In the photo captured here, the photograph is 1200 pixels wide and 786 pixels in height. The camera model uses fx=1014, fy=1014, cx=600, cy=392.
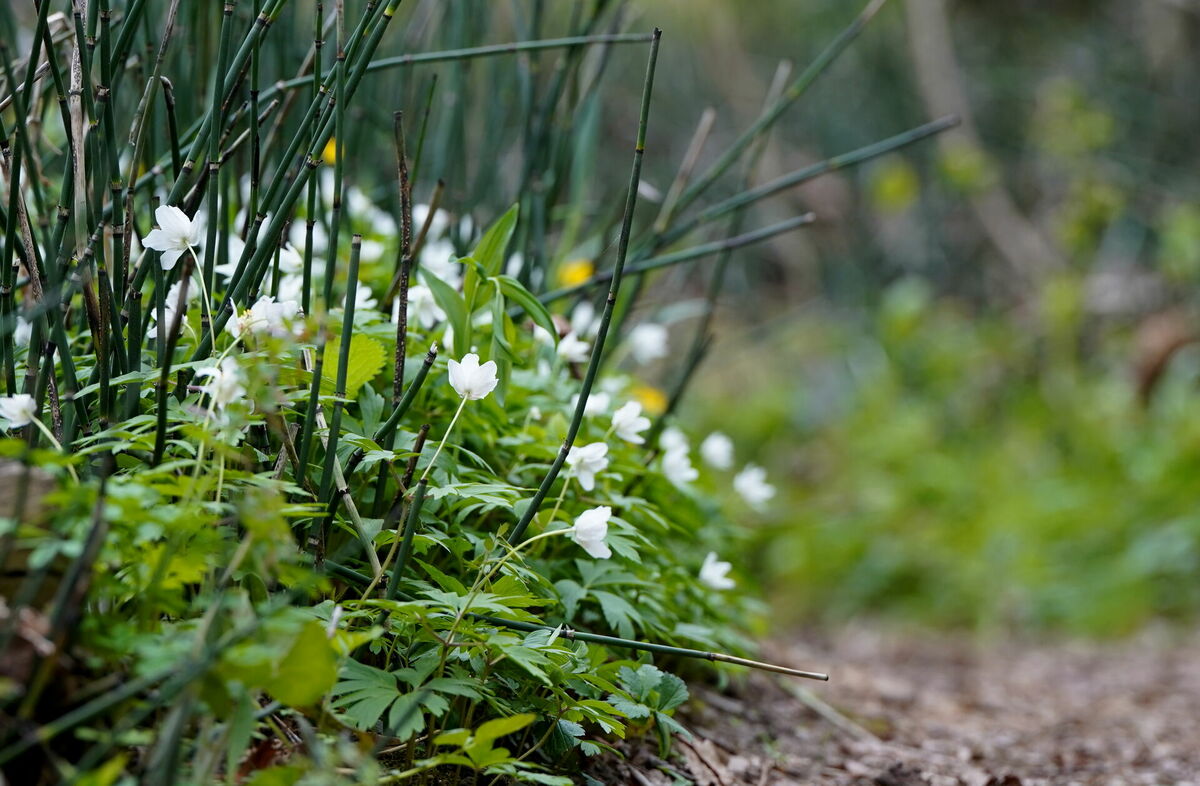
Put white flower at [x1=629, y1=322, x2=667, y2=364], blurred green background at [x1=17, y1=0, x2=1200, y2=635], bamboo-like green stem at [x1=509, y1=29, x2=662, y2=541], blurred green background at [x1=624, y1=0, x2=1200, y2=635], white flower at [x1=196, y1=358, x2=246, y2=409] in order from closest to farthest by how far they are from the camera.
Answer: white flower at [x1=196, y1=358, x2=246, y2=409] → bamboo-like green stem at [x1=509, y1=29, x2=662, y2=541] → white flower at [x1=629, y1=322, x2=667, y2=364] → blurred green background at [x1=17, y1=0, x2=1200, y2=635] → blurred green background at [x1=624, y1=0, x2=1200, y2=635]

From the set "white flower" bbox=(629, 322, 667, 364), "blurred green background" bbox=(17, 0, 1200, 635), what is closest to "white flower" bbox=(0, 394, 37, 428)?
"blurred green background" bbox=(17, 0, 1200, 635)

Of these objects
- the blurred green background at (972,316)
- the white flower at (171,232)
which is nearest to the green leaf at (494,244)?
the white flower at (171,232)

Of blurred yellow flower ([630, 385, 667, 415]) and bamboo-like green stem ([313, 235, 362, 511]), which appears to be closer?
bamboo-like green stem ([313, 235, 362, 511])

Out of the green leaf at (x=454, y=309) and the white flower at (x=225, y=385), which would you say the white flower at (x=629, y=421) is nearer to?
the green leaf at (x=454, y=309)

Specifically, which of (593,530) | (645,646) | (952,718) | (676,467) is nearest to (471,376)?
(593,530)

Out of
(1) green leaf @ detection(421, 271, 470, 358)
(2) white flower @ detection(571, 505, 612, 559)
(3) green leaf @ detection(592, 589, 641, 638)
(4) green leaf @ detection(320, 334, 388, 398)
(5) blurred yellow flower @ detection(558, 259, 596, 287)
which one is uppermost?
(5) blurred yellow flower @ detection(558, 259, 596, 287)

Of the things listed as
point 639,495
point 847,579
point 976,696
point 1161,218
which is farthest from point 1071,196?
point 639,495

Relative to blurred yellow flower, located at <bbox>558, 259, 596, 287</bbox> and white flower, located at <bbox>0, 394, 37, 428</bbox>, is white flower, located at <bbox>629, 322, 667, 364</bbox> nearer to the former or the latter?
blurred yellow flower, located at <bbox>558, 259, 596, 287</bbox>
